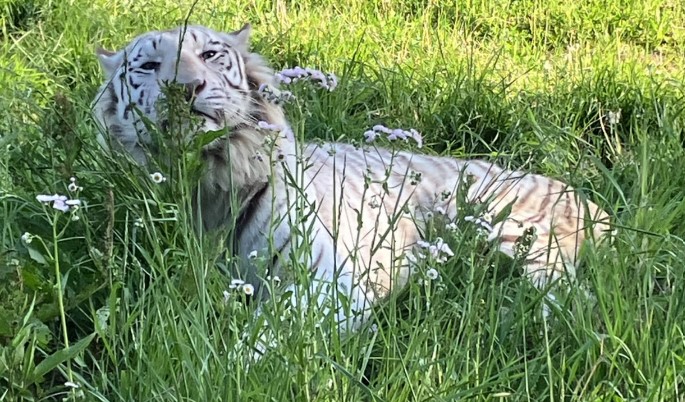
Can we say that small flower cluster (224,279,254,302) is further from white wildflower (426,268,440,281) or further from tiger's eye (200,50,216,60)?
tiger's eye (200,50,216,60)

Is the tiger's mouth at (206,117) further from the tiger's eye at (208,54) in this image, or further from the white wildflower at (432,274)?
the white wildflower at (432,274)

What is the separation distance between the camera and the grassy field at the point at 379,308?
176 centimetres

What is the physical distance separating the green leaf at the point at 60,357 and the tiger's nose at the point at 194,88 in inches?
38.3

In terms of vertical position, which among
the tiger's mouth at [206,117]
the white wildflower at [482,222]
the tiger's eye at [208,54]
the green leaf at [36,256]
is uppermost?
the white wildflower at [482,222]

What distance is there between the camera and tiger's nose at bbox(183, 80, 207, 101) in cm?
254

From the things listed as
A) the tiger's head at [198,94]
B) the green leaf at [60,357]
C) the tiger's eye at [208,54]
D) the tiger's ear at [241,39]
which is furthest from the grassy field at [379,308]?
the tiger's ear at [241,39]

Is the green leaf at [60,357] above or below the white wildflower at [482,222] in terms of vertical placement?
below

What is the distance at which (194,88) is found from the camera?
257 centimetres

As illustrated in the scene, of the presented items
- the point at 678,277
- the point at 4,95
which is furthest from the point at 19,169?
the point at 678,277

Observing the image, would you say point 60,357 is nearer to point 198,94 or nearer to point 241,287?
point 241,287

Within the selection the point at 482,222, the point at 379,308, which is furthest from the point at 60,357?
the point at 482,222

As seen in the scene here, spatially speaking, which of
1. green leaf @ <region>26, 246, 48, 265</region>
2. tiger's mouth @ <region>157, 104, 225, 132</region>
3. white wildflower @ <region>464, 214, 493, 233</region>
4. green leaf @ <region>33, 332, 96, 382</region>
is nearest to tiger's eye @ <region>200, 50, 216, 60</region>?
tiger's mouth @ <region>157, 104, 225, 132</region>

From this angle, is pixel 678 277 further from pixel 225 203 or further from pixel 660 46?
pixel 660 46

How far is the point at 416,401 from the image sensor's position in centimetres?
173
